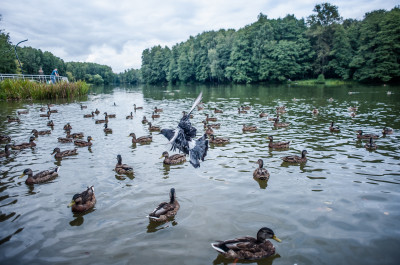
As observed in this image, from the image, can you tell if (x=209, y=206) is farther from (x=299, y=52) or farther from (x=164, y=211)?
(x=299, y=52)

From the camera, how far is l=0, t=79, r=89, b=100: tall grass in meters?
30.6

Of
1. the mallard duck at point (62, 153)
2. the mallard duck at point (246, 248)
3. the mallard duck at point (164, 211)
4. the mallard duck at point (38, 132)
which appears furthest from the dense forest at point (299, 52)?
the mallard duck at point (246, 248)

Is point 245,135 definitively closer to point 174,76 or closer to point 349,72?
point 349,72

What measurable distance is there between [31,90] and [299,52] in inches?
2501

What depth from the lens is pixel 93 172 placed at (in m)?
9.63

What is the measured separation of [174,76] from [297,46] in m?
53.9

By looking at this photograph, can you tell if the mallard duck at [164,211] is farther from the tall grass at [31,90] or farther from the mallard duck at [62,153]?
the tall grass at [31,90]

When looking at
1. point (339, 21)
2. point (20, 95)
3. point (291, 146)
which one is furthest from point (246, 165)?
point (339, 21)

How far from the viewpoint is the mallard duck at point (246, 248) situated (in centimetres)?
514

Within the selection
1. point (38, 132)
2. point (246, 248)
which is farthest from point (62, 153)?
point (246, 248)

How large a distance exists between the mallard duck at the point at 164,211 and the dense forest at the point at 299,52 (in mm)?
52821

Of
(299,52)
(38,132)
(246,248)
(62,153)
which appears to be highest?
(299,52)

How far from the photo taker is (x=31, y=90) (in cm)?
3127

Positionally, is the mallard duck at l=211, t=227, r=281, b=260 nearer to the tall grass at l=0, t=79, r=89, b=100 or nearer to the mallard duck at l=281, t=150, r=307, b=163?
the mallard duck at l=281, t=150, r=307, b=163
